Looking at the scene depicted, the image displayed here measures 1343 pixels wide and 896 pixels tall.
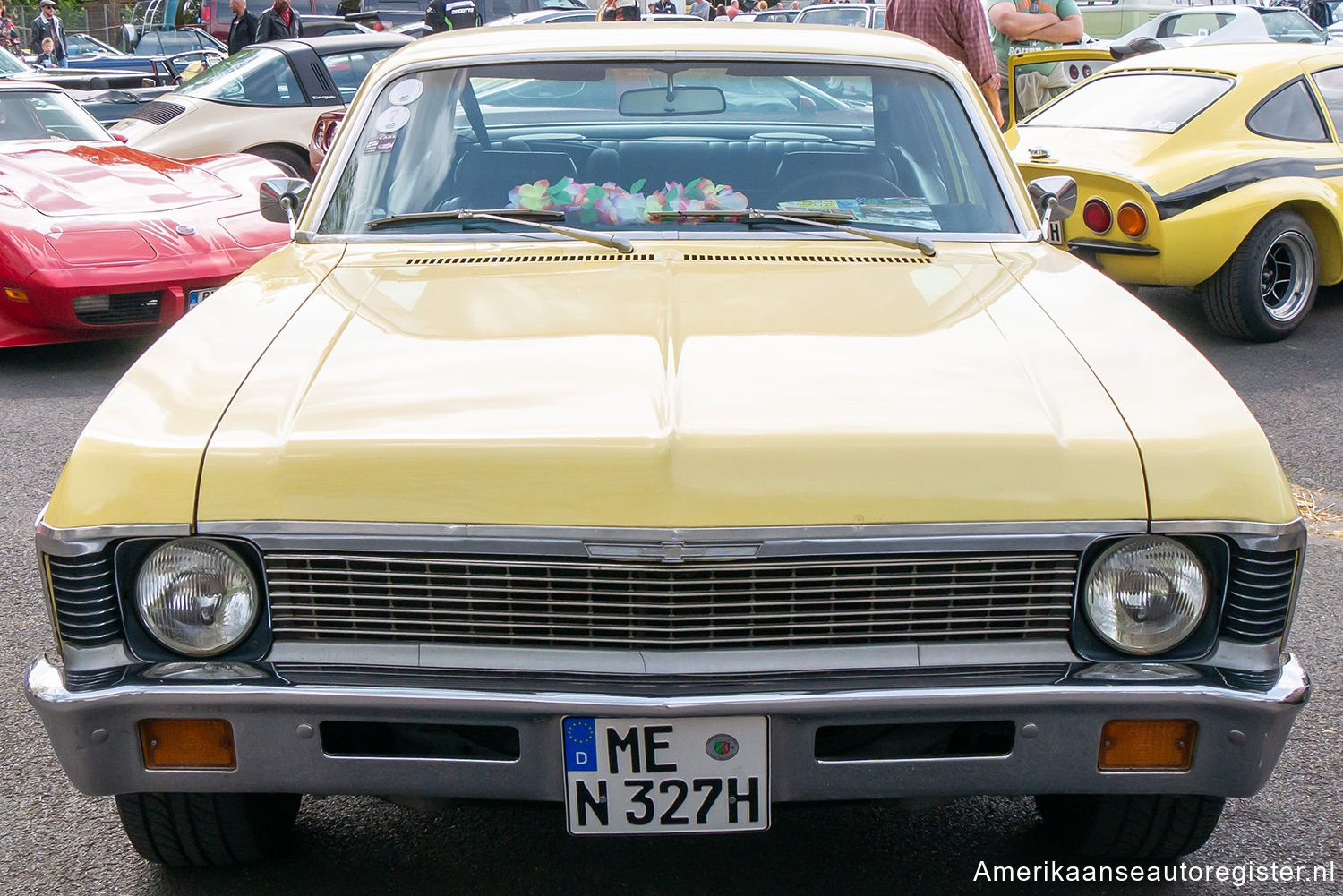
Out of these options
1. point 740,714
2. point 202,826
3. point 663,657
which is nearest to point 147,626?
point 202,826

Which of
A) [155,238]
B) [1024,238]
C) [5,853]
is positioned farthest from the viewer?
[155,238]

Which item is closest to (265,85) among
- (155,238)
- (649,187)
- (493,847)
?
(155,238)

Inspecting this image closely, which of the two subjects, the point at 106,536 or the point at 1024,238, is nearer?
the point at 106,536

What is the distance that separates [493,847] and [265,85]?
8.91 metres

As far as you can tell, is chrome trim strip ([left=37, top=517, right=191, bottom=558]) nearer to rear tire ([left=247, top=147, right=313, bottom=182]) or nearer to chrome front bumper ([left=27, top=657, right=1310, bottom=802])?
chrome front bumper ([left=27, top=657, right=1310, bottom=802])

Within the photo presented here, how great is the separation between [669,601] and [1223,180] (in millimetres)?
5395

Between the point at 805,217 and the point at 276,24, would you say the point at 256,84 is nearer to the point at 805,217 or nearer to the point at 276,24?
the point at 276,24

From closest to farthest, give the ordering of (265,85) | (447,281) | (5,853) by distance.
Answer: (5,853) → (447,281) → (265,85)

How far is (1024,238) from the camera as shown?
305 cm

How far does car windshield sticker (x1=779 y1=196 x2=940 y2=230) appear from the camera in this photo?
3066 millimetres

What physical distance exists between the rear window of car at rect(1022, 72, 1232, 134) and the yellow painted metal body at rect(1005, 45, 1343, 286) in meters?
0.07

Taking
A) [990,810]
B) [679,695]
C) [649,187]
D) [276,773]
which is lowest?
[990,810]

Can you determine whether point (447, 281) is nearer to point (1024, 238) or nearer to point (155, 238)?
point (1024, 238)

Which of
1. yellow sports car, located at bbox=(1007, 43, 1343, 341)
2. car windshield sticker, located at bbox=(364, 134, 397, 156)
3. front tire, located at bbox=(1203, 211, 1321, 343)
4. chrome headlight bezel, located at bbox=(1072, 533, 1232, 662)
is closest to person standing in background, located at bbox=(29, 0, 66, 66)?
yellow sports car, located at bbox=(1007, 43, 1343, 341)
